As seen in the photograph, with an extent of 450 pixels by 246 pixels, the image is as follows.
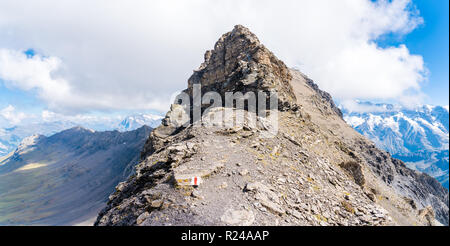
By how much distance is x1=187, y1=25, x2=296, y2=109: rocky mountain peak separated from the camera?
31984 millimetres

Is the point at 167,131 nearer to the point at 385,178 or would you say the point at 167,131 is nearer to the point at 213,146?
the point at 213,146

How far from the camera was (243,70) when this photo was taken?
3569 cm

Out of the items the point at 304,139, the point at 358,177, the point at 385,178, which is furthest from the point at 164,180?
the point at 385,178

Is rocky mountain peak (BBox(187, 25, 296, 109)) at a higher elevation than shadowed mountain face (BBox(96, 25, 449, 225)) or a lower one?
higher

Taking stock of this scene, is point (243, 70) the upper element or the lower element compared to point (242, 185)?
upper

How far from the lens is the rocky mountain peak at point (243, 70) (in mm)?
31984

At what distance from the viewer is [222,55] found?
52781 millimetres

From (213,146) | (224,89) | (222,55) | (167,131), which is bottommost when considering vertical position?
(213,146)

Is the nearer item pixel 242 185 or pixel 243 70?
pixel 242 185

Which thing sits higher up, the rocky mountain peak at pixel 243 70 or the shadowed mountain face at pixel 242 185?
the rocky mountain peak at pixel 243 70

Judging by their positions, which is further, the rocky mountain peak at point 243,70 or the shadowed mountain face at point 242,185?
the rocky mountain peak at point 243,70
